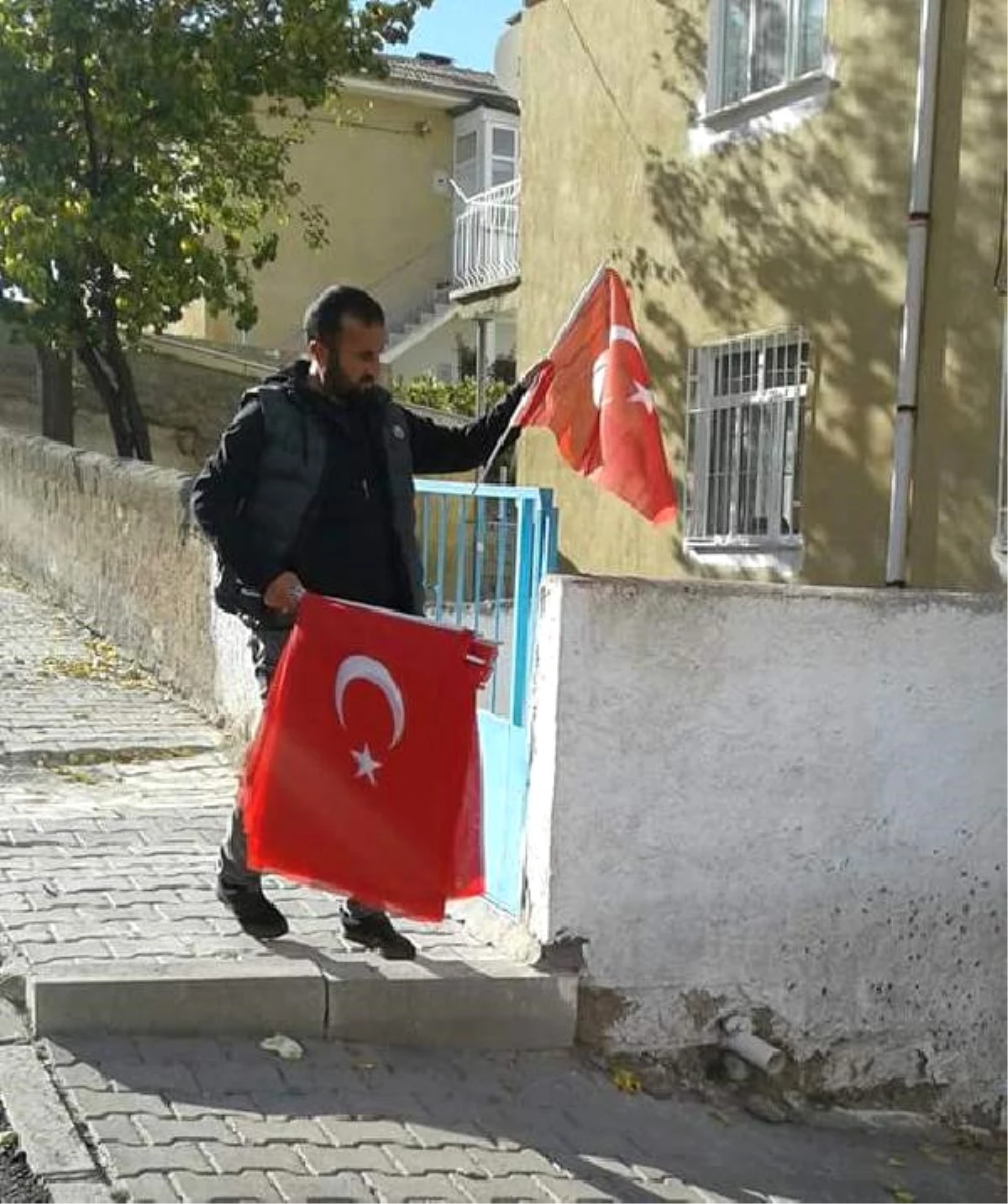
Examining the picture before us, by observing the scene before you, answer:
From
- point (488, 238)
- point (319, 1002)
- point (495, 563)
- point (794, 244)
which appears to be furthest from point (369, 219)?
point (319, 1002)

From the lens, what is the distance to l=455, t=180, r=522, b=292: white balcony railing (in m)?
18.5

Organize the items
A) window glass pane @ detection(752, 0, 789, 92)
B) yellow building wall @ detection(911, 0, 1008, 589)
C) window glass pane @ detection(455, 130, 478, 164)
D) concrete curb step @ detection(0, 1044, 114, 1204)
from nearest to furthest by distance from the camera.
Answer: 1. concrete curb step @ detection(0, 1044, 114, 1204)
2. yellow building wall @ detection(911, 0, 1008, 589)
3. window glass pane @ detection(752, 0, 789, 92)
4. window glass pane @ detection(455, 130, 478, 164)

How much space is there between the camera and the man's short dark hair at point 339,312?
172 inches

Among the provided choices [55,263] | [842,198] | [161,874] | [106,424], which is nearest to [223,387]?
[106,424]

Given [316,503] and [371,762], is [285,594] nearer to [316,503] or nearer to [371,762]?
[316,503]

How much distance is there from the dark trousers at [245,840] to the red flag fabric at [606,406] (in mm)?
1018

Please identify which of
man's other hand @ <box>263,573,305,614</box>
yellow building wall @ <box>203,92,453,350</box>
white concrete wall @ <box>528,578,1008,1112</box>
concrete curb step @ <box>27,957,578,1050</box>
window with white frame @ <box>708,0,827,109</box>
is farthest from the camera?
yellow building wall @ <box>203,92,453,350</box>

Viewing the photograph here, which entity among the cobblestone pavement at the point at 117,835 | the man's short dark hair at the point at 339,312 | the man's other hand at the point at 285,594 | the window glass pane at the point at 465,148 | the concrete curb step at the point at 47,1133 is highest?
the window glass pane at the point at 465,148

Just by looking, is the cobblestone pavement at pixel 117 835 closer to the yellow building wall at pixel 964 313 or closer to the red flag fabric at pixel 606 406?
the red flag fabric at pixel 606 406

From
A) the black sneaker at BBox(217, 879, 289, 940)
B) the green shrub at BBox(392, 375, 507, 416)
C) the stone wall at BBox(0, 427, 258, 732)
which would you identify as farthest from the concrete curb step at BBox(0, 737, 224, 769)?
the green shrub at BBox(392, 375, 507, 416)

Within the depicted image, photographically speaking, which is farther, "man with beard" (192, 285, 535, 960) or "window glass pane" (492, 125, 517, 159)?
"window glass pane" (492, 125, 517, 159)

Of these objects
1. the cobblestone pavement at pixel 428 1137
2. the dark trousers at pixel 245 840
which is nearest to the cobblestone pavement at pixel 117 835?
the dark trousers at pixel 245 840

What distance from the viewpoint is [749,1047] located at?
4.69 m

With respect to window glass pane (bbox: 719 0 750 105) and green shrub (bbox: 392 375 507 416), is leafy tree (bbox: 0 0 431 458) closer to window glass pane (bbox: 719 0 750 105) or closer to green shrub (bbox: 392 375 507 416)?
window glass pane (bbox: 719 0 750 105)
